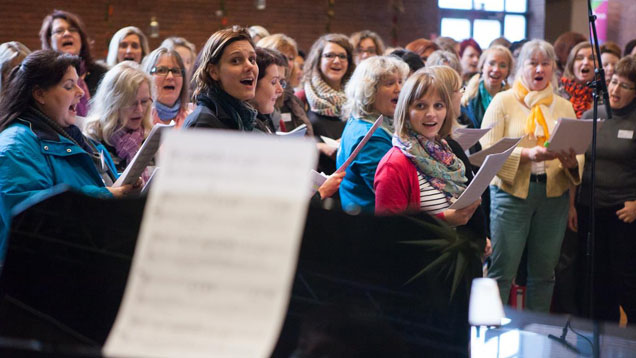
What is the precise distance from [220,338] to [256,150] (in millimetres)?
250

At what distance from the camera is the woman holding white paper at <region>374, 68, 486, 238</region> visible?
8.86 ft

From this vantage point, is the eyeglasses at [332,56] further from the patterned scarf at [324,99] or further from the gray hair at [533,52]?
the gray hair at [533,52]

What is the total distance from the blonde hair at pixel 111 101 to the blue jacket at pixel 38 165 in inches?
19.9

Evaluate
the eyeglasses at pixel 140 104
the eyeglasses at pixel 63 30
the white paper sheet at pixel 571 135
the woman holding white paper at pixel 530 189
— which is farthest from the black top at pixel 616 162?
the eyeglasses at pixel 63 30

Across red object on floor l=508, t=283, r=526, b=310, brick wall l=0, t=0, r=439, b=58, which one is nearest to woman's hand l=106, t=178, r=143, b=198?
red object on floor l=508, t=283, r=526, b=310

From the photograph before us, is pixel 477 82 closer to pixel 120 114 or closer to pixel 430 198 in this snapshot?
pixel 430 198

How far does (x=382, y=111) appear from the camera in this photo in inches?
126

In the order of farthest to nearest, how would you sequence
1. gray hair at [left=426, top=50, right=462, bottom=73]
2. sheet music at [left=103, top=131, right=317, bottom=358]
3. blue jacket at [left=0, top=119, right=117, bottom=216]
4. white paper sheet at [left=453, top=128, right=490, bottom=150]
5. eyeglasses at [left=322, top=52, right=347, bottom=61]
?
gray hair at [left=426, top=50, right=462, bottom=73]
eyeglasses at [left=322, top=52, right=347, bottom=61]
white paper sheet at [left=453, top=128, right=490, bottom=150]
blue jacket at [left=0, top=119, right=117, bottom=216]
sheet music at [left=103, top=131, right=317, bottom=358]

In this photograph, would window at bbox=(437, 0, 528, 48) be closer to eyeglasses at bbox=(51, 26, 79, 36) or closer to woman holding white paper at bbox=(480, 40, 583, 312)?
woman holding white paper at bbox=(480, 40, 583, 312)

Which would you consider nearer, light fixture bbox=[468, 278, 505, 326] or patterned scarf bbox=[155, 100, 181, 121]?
light fixture bbox=[468, 278, 505, 326]

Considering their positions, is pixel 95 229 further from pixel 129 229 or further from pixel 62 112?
pixel 62 112

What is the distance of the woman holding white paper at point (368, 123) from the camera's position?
116 inches

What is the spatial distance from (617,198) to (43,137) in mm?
2982

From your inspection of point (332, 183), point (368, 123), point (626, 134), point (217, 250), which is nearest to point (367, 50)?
point (626, 134)
